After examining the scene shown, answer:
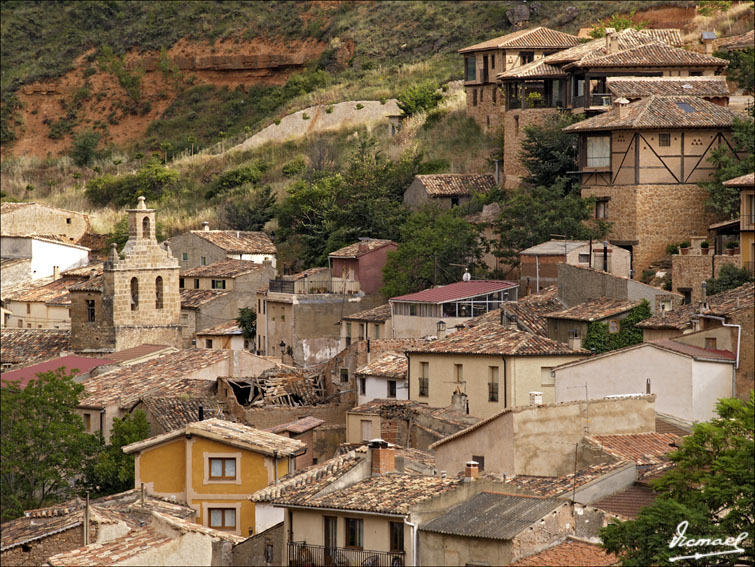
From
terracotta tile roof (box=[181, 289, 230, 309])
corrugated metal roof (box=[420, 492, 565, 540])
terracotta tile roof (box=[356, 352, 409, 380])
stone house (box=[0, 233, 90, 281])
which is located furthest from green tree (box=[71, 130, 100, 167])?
corrugated metal roof (box=[420, 492, 565, 540])

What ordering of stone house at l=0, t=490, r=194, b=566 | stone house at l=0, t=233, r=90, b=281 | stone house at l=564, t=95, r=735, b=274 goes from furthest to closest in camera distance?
stone house at l=0, t=233, r=90, b=281 < stone house at l=564, t=95, r=735, b=274 < stone house at l=0, t=490, r=194, b=566

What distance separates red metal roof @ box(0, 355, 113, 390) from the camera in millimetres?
55906

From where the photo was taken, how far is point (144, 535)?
1217 inches

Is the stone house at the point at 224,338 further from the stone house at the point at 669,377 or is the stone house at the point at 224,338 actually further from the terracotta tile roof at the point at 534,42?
the stone house at the point at 669,377

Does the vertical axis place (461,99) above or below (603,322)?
above

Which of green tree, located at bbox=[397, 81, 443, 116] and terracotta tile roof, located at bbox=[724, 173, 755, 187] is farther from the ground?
green tree, located at bbox=[397, 81, 443, 116]

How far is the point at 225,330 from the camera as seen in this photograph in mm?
63500

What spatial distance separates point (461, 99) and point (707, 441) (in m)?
52.3

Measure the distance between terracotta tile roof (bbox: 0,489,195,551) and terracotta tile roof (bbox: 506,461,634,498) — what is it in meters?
7.93

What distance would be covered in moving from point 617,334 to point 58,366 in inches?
794

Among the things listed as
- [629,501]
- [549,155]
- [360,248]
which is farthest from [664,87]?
[629,501]

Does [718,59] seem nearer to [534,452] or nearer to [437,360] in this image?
[437,360]

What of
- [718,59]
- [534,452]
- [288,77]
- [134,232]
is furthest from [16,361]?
[288,77]

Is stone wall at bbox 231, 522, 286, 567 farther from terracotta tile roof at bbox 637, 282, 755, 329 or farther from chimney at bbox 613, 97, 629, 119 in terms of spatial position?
chimney at bbox 613, 97, 629, 119
